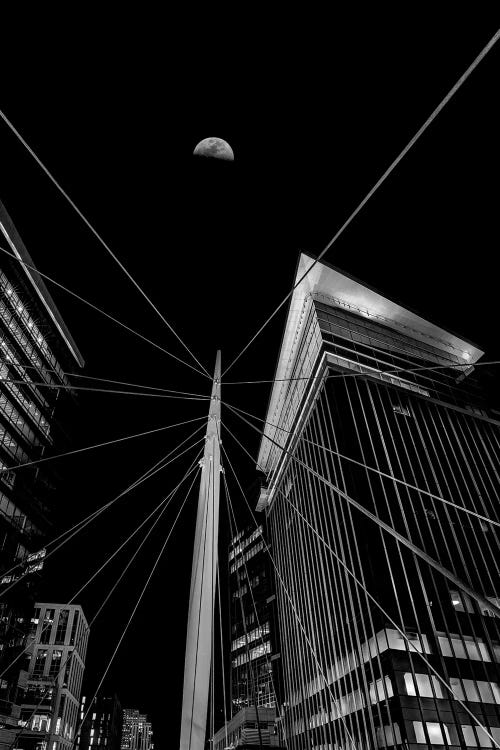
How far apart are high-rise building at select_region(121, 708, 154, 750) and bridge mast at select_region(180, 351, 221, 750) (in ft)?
519

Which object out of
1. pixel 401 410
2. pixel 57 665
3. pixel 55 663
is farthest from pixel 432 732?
pixel 55 663

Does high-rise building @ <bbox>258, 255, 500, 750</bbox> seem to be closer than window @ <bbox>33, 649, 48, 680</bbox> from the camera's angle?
Yes

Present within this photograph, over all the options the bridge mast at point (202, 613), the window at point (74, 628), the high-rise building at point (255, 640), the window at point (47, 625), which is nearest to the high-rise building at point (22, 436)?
the high-rise building at point (255, 640)

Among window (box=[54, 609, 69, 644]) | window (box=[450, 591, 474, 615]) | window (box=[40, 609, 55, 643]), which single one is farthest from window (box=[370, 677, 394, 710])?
window (box=[40, 609, 55, 643])

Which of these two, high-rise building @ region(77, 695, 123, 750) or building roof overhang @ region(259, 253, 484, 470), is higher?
building roof overhang @ region(259, 253, 484, 470)

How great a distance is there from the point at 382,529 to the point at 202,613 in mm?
29695

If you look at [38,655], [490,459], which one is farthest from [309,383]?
[38,655]

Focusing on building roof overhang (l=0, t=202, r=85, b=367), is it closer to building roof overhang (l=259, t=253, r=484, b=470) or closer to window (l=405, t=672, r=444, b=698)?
building roof overhang (l=259, t=253, r=484, b=470)

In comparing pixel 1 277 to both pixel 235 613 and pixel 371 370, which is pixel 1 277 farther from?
pixel 235 613

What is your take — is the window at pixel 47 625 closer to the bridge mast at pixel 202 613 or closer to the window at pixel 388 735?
the window at pixel 388 735

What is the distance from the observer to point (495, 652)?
2847 centimetres

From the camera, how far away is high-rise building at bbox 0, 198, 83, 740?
140 ft

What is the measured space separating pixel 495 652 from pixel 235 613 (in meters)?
71.9

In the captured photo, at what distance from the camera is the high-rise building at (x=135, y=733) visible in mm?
136025
